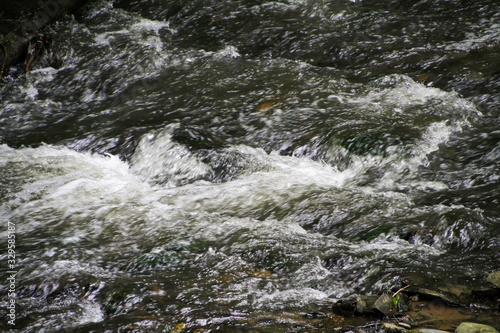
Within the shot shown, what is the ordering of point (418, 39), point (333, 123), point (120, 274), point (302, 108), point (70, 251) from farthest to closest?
point (418, 39), point (302, 108), point (333, 123), point (70, 251), point (120, 274)

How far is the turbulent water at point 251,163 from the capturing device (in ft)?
9.70

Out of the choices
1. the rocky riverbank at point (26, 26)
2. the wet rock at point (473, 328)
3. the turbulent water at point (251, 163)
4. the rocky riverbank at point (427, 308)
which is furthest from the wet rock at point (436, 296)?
the rocky riverbank at point (26, 26)

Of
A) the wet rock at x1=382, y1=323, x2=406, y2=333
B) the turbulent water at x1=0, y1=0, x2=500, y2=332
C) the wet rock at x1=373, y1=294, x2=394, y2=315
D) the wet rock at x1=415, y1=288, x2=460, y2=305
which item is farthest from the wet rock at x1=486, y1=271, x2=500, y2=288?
the wet rock at x1=382, y1=323, x2=406, y2=333

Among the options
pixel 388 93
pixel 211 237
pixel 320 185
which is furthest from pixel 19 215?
pixel 388 93

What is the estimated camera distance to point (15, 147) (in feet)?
20.1

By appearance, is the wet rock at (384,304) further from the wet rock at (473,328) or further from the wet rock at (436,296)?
the wet rock at (473,328)

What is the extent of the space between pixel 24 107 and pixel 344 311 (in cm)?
664

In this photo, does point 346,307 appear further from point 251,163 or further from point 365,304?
point 251,163

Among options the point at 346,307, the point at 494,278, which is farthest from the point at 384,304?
the point at 494,278

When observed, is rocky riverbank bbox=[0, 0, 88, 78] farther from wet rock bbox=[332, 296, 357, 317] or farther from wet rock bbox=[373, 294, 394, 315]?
wet rock bbox=[373, 294, 394, 315]

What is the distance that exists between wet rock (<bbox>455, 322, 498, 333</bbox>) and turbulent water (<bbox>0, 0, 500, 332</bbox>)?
54 centimetres

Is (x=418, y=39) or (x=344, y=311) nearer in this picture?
(x=344, y=311)

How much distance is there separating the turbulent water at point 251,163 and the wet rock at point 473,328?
21.2 inches

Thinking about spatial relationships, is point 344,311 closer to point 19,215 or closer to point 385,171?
point 385,171
